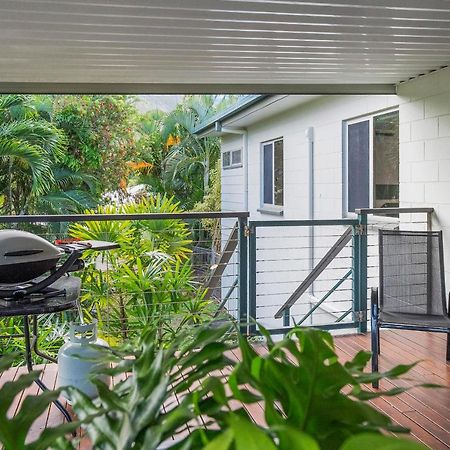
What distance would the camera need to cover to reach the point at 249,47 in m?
3.76

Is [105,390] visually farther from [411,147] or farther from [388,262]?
[411,147]

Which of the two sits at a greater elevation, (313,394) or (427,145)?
(427,145)

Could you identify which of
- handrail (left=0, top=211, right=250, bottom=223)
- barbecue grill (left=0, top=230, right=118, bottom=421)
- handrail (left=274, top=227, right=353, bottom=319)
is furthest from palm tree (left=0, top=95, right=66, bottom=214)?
barbecue grill (left=0, top=230, right=118, bottom=421)

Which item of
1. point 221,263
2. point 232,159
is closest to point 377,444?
point 221,263

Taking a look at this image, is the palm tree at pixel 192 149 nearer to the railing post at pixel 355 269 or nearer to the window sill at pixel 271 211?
the window sill at pixel 271 211

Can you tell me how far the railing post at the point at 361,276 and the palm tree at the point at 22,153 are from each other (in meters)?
6.01

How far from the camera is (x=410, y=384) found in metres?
3.69

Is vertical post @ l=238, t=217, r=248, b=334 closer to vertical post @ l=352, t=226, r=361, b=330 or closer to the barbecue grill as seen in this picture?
vertical post @ l=352, t=226, r=361, b=330

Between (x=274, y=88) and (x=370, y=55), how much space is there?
1136 millimetres

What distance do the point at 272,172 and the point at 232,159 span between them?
2.38m

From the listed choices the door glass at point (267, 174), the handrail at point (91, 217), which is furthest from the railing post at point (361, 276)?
the door glass at point (267, 174)

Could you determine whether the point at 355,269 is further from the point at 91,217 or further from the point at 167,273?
the point at 91,217

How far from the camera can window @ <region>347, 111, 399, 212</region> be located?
18.8 ft

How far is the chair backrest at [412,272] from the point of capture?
4.05m
